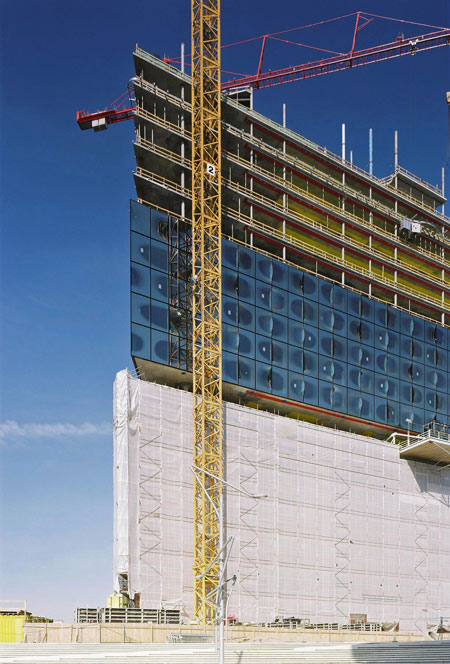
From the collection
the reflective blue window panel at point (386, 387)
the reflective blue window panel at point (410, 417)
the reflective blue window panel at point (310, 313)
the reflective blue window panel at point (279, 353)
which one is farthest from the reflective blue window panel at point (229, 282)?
the reflective blue window panel at point (410, 417)

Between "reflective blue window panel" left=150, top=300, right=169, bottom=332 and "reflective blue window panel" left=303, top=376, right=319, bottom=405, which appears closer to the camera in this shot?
"reflective blue window panel" left=150, top=300, right=169, bottom=332

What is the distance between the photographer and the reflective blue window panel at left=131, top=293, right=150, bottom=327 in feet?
245

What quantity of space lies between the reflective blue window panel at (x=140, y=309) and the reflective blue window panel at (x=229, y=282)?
28.9 feet

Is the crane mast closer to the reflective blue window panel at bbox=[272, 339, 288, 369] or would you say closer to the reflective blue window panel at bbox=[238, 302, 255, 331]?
the reflective blue window panel at bbox=[238, 302, 255, 331]

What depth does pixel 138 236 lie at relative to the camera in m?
76.8

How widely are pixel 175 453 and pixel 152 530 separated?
23.2ft

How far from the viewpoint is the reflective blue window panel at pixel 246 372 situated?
8038 cm

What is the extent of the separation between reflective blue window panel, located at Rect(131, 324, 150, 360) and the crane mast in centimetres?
414

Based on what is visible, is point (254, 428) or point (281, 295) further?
point (281, 295)

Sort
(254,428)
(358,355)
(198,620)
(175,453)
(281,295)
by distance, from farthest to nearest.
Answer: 1. (358,355)
2. (281,295)
3. (254,428)
4. (175,453)
5. (198,620)

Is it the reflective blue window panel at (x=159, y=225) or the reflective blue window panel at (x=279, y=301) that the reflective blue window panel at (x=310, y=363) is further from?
the reflective blue window panel at (x=159, y=225)

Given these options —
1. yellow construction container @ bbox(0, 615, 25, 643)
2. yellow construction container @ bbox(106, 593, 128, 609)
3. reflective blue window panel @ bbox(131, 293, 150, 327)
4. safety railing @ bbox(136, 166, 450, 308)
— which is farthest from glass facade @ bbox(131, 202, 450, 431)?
yellow construction container @ bbox(0, 615, 25, 643)

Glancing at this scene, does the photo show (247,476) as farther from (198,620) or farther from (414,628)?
(414,628)

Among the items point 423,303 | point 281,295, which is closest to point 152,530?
point 281,295
